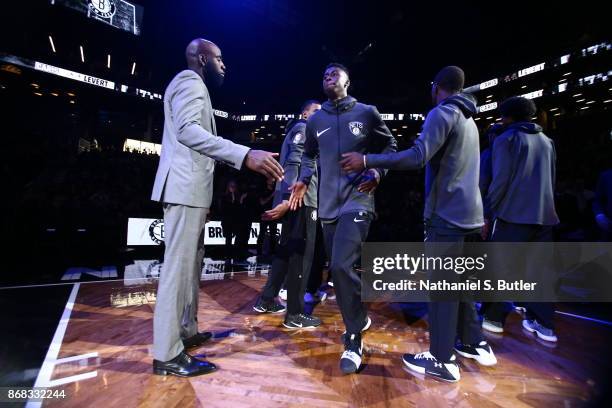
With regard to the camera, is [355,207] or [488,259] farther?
[488,259]

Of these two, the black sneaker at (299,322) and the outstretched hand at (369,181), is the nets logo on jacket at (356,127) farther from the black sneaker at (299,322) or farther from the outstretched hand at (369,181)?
the black sneaker at (299,322)

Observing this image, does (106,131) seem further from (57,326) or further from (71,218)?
(57,326)

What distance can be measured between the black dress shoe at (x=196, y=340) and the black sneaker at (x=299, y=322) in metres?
0.70

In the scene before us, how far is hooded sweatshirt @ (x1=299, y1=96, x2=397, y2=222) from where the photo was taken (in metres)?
2.14

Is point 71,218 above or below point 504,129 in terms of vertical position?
below

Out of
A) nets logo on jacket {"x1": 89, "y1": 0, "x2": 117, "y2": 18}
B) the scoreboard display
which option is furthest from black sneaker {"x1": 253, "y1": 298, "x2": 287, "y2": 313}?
nets logo on jacket {"x1": 89, "y1": 0, "x2": 117, "y2": 18}

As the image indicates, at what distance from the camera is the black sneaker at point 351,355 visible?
6.22 feet

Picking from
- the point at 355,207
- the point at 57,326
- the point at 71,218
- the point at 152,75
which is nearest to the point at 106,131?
the point at 152,75

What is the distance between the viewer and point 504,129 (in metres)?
2.88

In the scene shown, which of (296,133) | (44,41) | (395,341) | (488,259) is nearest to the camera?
(395,341)

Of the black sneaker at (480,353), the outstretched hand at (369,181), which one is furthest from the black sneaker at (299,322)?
the outstretched hand at (369,181)

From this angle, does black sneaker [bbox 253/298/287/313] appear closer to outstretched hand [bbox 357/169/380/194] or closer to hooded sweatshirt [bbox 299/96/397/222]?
hooded sweatshirt [bbox 299/96/397/222]

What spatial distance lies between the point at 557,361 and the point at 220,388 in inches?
87.5

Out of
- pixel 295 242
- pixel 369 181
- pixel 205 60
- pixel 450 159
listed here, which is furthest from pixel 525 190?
pixel 205 60
